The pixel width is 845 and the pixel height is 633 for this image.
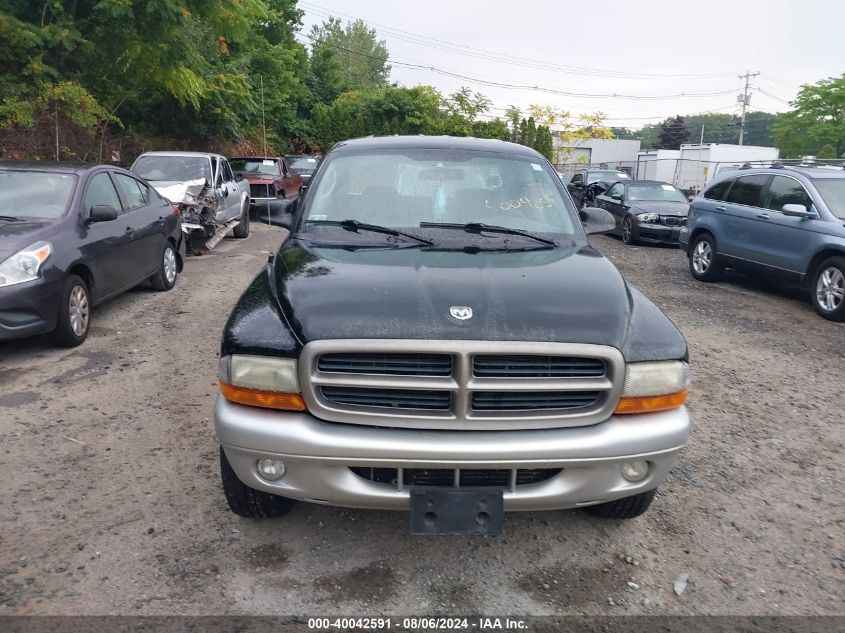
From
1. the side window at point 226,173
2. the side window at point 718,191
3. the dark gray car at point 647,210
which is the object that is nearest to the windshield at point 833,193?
the side window at point 718,191

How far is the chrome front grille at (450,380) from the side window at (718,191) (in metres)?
8.91

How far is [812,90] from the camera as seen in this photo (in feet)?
173

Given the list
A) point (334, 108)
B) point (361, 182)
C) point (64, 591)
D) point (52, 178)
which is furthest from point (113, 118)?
point (334, 108)

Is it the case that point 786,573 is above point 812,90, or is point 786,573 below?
below

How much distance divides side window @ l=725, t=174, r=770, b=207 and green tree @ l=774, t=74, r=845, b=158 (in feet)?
156

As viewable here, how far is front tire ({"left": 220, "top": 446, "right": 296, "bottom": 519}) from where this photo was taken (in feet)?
10.3

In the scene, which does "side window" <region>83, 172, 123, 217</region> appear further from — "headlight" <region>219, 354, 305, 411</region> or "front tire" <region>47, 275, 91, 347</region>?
"headlight" <region>219, 354, 305, 411</region>

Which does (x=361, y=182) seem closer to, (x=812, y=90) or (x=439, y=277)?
(x=439, y=277)

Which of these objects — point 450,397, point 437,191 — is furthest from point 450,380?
point 437,191

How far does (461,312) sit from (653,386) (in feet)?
2.85

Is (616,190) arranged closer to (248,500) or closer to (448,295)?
(448,295)

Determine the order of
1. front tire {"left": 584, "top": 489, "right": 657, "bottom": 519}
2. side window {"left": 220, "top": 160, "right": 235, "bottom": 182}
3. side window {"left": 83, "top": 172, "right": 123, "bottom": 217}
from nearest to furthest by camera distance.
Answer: front tire {"left": 584, "top": 489, "right": 657, "bottom": 519}, side window {"left": 83, "top": 172, "right": 123, "bottom": 217}, side window {"left": 220, "top": 160, "right": 235, "bottom": 182}

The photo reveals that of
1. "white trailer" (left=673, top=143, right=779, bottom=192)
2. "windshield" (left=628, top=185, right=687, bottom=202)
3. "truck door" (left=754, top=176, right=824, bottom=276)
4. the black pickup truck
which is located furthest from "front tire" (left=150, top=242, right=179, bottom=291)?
"white trailer" (left=673, top=143, right=779, bottom=192)

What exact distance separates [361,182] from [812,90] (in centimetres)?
6014
